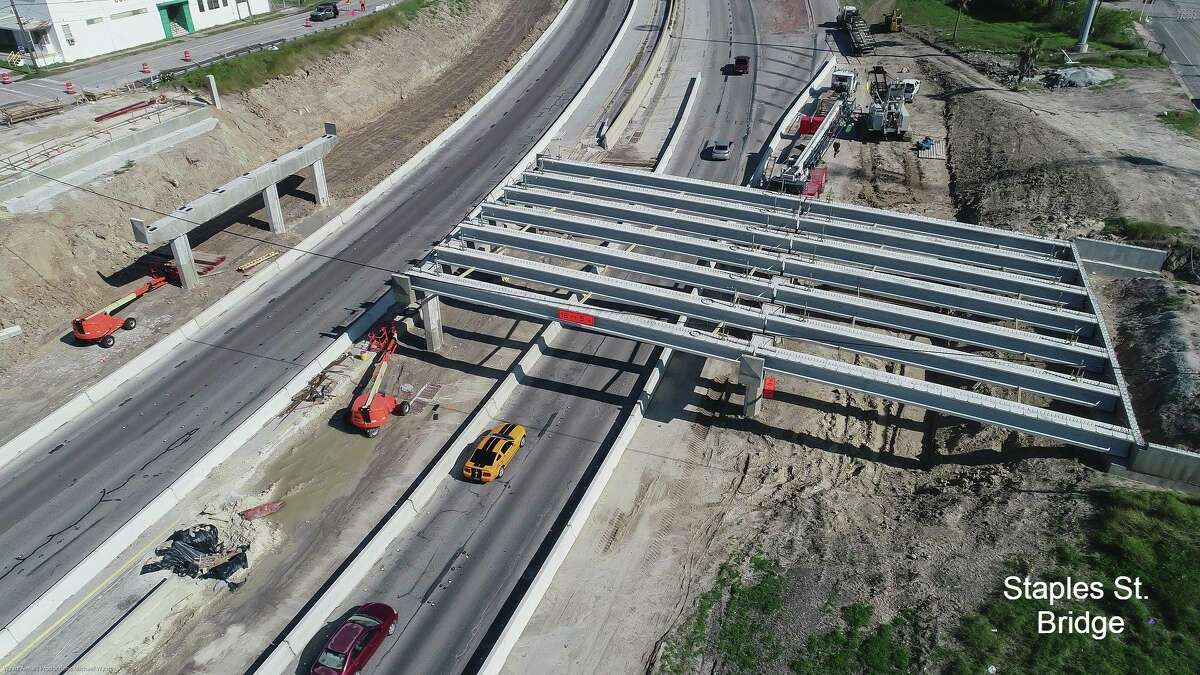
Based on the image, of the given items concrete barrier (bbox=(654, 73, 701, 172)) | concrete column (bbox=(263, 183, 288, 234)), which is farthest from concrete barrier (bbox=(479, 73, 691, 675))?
concrete column (bbox=(263, 183, 288, 234))

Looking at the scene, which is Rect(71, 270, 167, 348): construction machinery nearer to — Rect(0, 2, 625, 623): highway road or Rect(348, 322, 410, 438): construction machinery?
Rect(0, 2, 625, 623): highway road

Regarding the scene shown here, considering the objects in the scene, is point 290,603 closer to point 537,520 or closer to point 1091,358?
point 537,520

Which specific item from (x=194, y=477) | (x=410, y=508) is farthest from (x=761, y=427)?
(x=194, y=477)

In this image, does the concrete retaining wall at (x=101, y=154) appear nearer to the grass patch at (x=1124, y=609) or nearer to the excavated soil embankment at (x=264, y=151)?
the excavated soil embankment at (x=264, y=151)

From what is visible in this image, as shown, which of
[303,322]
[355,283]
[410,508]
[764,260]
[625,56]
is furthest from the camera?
[625,56]

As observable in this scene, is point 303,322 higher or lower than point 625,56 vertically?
lower

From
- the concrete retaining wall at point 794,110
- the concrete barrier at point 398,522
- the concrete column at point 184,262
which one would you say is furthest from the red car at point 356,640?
the concrete retaining wall at point 794,110
